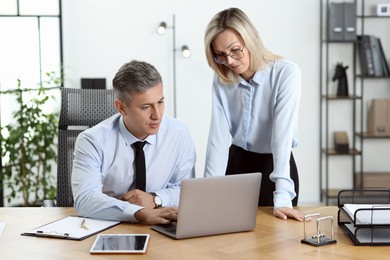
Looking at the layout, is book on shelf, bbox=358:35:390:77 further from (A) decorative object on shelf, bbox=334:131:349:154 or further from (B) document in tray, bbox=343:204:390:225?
(B) document in tray, bbox=343:204:390:225

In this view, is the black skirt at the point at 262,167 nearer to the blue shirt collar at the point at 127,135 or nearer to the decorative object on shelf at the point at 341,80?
the blue shirt collar at the point at 127,135

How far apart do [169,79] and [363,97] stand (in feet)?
5.23

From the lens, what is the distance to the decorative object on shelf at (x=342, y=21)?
19.1ft

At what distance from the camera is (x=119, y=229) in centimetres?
253

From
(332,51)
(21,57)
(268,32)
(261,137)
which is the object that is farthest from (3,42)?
(261,137)

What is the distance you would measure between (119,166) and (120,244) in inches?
23.4

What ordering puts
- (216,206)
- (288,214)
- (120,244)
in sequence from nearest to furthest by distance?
1. (120,244)
2. (216,206)
3. (288,214)

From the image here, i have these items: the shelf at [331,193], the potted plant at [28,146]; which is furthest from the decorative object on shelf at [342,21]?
the potted plant at [28,146]

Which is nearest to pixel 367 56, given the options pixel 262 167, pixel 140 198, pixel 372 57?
pixel 372 57

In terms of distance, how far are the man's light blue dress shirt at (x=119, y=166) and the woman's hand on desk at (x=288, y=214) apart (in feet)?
1.35

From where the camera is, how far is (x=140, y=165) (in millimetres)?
2863

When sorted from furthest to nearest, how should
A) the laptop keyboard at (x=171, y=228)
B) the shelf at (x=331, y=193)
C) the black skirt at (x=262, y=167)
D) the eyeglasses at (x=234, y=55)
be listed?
the shelf at (x=331, y=193), the black skirt at (x=262, y=167), the eyeglasses at (x=234, y=55), the laptop keyboard at (x=171, y=228)

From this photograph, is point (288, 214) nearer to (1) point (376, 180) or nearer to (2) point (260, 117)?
(2) point (260, 117)

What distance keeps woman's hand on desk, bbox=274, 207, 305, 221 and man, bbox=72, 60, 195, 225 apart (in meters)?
0.39
